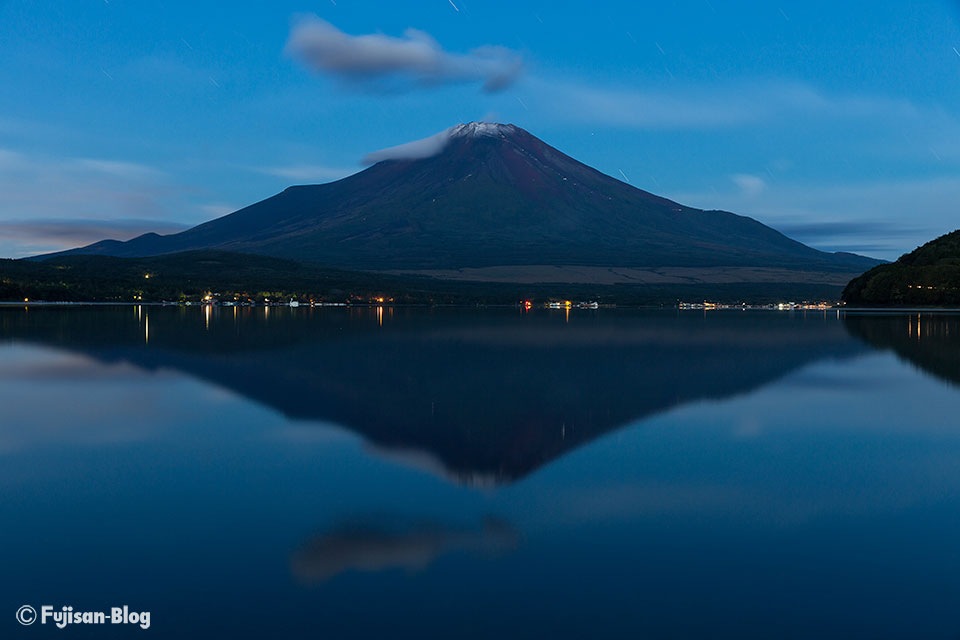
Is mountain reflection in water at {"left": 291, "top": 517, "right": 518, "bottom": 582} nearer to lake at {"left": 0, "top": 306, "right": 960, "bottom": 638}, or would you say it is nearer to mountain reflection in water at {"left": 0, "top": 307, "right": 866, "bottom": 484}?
lake at {"left": 0, "top": 306, "right": 960, "bottom": 638}

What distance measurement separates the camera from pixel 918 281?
119 metres

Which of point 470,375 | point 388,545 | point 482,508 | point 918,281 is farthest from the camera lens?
point 918,281

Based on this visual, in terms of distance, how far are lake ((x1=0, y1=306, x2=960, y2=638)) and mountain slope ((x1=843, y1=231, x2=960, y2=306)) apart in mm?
105139

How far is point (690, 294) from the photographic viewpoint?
591ft

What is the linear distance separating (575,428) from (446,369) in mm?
12127

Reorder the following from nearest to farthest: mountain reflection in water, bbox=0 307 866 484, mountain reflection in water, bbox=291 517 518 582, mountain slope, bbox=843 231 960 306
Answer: mountain reflection in water, bbox=291 517 518 582
mountain reflection in water, bbox=0 307 866 484
mountain slope, bbox=843 231 960 306

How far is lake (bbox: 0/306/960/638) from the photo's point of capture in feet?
23.6

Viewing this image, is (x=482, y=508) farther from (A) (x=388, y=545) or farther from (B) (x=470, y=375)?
(B) (x=470, y=375)

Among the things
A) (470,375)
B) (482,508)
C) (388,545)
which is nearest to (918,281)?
(470,375)

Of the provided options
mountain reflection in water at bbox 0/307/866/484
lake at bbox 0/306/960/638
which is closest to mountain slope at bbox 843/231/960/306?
mountain reflection in water at bbox 0/307/866/484

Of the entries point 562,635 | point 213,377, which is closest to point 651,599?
point 562,635

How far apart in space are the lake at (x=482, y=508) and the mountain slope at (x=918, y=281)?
105m

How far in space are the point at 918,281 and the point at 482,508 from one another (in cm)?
12789

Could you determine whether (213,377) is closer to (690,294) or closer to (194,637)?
(194,637)
